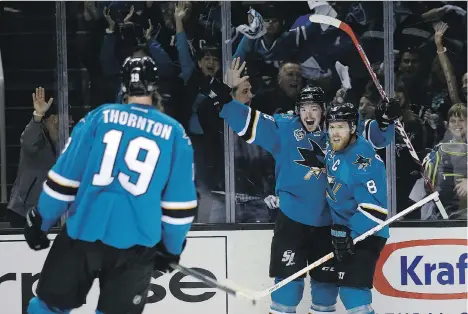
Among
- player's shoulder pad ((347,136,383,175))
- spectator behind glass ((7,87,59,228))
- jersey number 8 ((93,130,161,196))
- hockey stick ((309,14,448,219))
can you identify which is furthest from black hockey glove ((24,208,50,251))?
hockey stick ((309,14,448,219))

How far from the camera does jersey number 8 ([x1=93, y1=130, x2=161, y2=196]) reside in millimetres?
2957

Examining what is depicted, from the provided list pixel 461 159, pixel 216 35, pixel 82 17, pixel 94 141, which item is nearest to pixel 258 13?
pixel 216 35

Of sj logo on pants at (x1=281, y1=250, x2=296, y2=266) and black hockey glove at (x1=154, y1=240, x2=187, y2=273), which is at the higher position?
black hockey glove at (x1=154, y1=240, x2=187, y2=273)

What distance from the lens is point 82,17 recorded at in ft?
14.6

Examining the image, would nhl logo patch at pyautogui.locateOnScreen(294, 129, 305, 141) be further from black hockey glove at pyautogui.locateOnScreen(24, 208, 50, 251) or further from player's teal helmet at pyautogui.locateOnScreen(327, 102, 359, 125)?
black hockey glove at pyautogui.locateOnScreen(24, 208, 50, 251)

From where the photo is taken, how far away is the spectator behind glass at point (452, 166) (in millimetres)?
4504

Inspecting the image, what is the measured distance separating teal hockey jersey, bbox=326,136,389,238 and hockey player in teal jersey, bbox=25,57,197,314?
1.10m

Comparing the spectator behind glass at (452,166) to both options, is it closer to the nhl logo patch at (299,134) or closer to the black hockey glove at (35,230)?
the nhl logo patch at (299,134)

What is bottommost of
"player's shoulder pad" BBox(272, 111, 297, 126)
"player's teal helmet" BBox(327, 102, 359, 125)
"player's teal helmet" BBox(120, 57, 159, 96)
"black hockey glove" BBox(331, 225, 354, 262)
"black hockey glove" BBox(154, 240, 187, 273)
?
"black hockey glove" BBox(331, 225, 354, 262)

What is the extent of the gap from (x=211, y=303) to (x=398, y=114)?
1283mm

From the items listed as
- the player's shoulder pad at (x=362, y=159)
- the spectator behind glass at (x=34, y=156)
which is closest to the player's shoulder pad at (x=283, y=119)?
the player's shoulder pad at (x=362, y=159)

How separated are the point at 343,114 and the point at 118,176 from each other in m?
1.34

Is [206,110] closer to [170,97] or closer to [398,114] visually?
[170,97]

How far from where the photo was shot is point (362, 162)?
12.9ft
